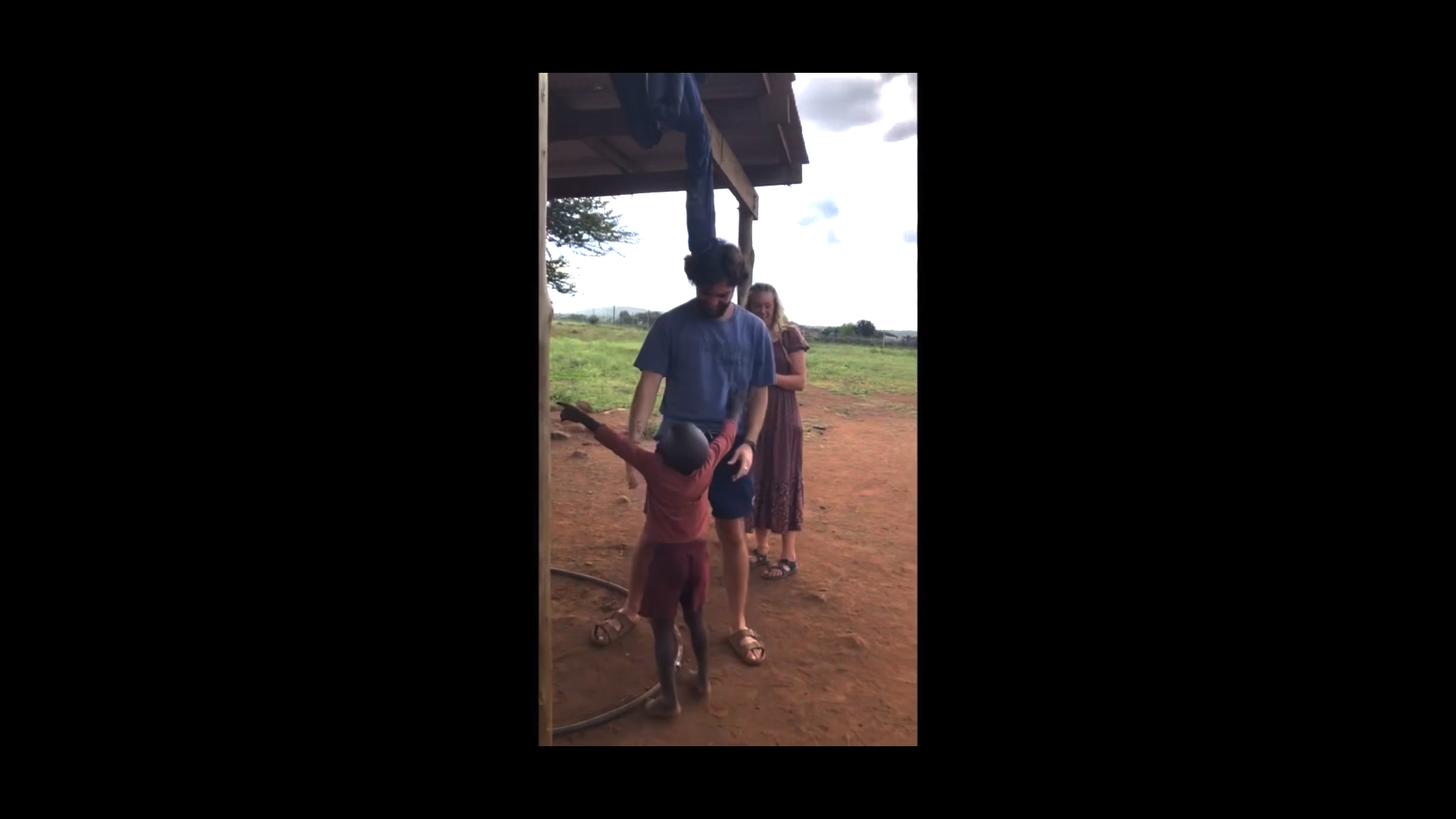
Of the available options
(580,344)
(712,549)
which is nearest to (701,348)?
(712,549)

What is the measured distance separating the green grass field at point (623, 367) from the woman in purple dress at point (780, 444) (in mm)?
5844

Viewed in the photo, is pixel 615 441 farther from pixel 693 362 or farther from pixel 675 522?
pixel 693 362

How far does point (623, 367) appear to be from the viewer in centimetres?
1466

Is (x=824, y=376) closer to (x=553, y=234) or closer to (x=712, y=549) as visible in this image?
(x=553, y=234)

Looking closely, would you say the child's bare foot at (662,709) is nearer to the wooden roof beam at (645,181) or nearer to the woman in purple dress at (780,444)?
the woman in purple dress at (780,444)

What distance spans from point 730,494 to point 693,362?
0.55 m

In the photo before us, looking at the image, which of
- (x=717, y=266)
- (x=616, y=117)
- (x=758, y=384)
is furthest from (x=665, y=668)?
(x=616, y=117)

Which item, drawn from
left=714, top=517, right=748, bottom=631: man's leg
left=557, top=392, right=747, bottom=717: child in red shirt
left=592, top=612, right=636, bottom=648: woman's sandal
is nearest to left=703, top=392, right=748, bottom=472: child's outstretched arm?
left=557, top=392, right=747, bottom=717: child in red shirt

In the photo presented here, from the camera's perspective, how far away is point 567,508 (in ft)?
17.6

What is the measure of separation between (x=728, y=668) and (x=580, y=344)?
15.1 m

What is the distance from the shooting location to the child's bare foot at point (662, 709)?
8.09 feet

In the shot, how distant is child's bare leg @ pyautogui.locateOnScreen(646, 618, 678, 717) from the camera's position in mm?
2326

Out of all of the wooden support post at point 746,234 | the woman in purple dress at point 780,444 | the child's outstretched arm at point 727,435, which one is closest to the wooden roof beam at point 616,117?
the woman in purple dress at point 780,444

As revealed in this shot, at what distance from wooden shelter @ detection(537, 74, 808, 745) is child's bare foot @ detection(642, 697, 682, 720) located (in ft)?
2.13
